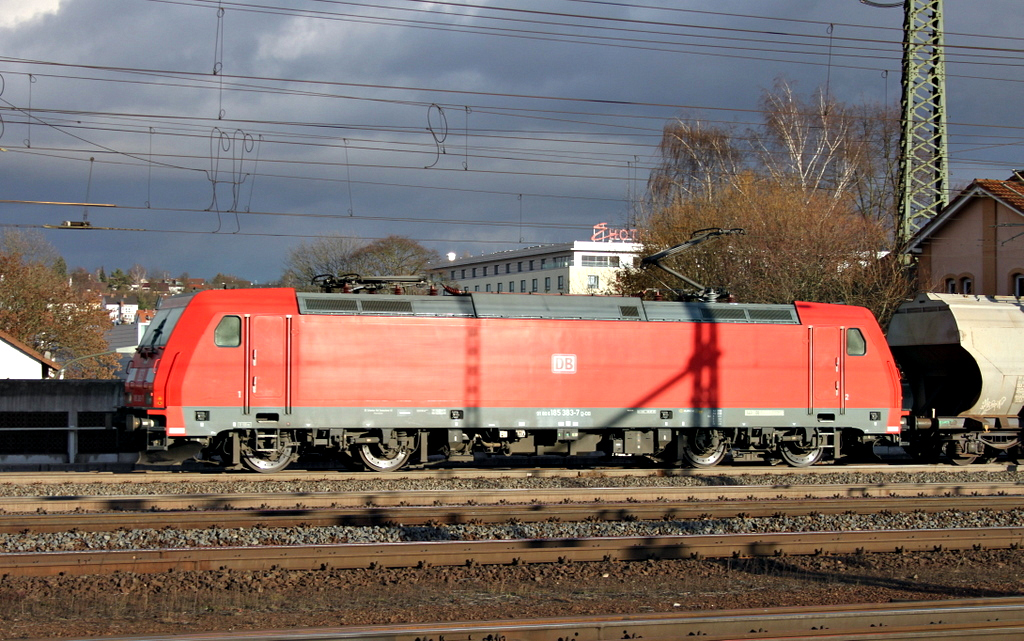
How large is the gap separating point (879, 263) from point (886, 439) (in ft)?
48.5

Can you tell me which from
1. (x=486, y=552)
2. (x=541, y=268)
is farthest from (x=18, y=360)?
(x=541, y=268)

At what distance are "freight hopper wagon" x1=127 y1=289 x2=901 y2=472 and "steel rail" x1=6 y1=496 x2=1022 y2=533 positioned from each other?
3.78 m

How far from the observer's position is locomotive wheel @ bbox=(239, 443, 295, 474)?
51.9 feet

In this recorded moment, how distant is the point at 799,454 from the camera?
18484 millimetres

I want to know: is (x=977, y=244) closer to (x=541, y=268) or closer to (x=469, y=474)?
(x=469, y=474)

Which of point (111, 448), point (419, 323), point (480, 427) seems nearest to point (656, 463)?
point (480, 427)

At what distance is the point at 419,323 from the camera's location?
53.2 feet

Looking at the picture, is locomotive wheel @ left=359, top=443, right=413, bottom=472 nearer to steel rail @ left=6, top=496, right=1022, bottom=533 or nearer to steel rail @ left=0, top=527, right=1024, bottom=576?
steel rail @ left=6, top=496, right=1022, bottom=533

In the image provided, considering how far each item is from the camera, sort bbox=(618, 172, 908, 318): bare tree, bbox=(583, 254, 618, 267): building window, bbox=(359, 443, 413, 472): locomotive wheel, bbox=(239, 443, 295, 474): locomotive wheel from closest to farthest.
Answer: bbox=(239, 443, 295, 474): locomotive wheel < bbox=(359, 443, 413, 472): locomotive wheel < bbox=(618, 172, 908, 318): bare tree < bbox=(583, 254, 618, 267): building window

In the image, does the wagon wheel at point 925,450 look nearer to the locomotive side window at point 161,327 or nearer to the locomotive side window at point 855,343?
the locomotive side window at point 855,343

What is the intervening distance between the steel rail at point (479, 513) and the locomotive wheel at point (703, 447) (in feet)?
14.6

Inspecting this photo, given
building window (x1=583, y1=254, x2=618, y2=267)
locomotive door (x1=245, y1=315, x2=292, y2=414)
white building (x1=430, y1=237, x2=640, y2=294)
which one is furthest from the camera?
building window (x1=583, y1=254, x2=618, y2=267)

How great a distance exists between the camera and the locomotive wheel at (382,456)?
16.4 m

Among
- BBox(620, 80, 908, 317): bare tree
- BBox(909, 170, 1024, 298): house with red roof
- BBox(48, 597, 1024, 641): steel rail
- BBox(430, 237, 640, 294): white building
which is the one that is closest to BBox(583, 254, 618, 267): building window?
BBox(430, 237, 640, 294): white building
